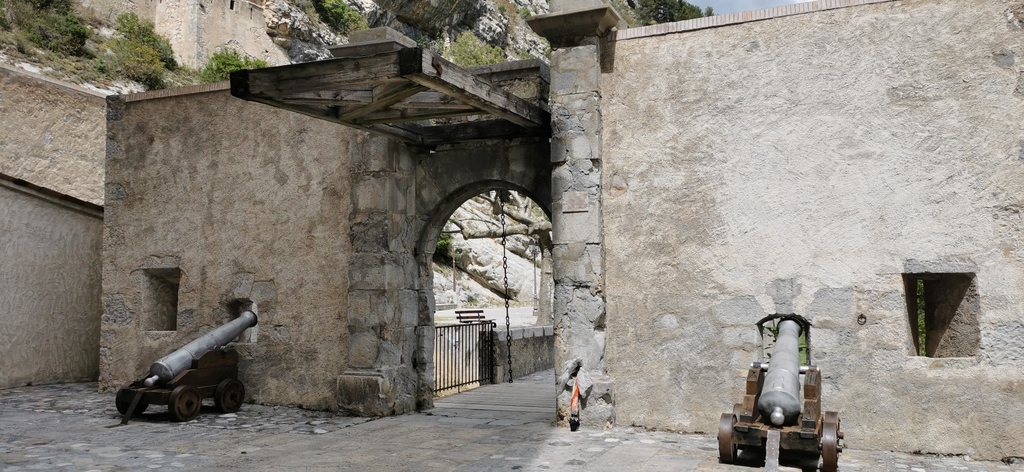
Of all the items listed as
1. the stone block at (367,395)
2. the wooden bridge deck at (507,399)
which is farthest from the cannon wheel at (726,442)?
the stone block at (367,395)

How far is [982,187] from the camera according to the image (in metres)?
6.36

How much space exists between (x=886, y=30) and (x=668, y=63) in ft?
6.15

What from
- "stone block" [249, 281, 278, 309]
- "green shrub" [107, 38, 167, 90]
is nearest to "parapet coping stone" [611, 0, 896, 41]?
"stone block" [249, 281, 278, 309]

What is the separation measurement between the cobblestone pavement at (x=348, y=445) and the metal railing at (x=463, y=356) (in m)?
2.38

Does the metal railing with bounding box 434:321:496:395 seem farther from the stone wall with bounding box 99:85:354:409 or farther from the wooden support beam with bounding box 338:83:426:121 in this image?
the wooden support beam with bounding box 338:83:426:121

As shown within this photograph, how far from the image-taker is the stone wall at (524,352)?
12320 mm

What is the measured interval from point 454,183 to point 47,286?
6204 mm

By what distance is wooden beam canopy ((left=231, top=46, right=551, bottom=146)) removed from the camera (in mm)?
5750

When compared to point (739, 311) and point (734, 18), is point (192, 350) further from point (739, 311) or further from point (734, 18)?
point (734, 18)

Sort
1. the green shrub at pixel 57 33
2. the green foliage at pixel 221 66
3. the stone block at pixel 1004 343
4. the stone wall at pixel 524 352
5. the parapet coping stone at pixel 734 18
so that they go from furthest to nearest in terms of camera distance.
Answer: the green foliage at pixel 221 66 < the green shrub at pixel 57 33 < the stone wall at pixel 524 352 < the parapet coping stone at pixel 734 18 < the stone block at pixel 1004 343

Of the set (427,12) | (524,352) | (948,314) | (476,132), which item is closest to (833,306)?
(948,314)

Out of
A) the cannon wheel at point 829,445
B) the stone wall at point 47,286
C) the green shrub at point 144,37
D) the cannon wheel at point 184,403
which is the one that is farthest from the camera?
the green shrub at point 144,37

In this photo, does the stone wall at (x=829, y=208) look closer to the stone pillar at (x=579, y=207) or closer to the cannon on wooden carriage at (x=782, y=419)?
the stone pillar at (x=579, y=207)

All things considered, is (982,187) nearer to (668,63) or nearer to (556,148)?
(668,63)
